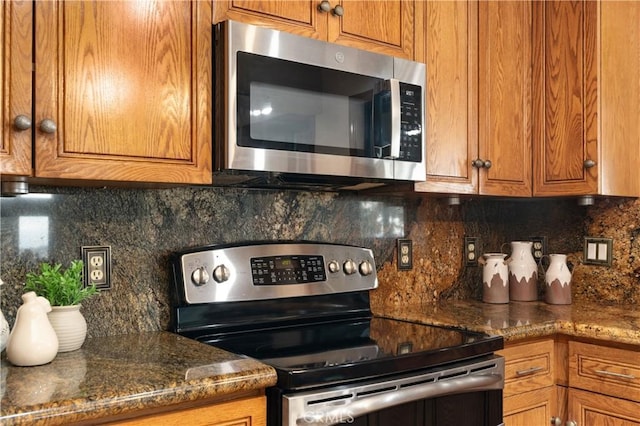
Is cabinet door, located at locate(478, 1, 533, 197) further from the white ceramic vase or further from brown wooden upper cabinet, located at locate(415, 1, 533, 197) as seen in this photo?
the white ceramic vase

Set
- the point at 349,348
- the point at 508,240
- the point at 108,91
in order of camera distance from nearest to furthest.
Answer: the point at 108,91
the point at 349,348
the point at 508,240

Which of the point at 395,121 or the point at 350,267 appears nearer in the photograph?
the point at 395,121

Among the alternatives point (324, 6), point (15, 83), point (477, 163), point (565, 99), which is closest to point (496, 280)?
point (477, 163)

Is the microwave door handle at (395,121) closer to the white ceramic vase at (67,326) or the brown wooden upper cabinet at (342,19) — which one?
the brown wooden upper cabinet at (342,19)

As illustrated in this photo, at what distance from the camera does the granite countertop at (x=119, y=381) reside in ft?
3.33

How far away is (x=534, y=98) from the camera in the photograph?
2291mm

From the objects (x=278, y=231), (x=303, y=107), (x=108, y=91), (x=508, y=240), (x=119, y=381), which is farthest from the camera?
(x=508, y=240)

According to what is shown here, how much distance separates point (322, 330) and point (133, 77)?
94 centimetres

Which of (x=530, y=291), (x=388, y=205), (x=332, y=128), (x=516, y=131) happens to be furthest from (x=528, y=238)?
(x=332, y=128)

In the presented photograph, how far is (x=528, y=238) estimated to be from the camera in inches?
105

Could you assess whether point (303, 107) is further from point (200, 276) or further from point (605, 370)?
point (605, 370)

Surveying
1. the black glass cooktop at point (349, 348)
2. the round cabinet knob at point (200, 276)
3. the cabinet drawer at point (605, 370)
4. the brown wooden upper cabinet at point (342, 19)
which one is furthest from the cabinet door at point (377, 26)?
the cabinet drawer at point (605, 370)

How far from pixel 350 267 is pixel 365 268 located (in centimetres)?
7

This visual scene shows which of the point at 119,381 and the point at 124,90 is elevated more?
the point at 124,90
